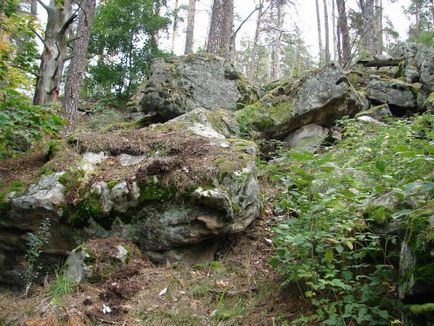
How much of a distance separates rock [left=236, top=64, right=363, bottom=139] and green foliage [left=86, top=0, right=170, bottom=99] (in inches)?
291

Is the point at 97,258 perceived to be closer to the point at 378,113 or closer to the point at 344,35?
the point at 378,113

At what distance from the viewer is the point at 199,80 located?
7.87 m

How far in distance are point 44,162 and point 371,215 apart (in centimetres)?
432

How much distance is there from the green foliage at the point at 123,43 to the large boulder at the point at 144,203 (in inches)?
370

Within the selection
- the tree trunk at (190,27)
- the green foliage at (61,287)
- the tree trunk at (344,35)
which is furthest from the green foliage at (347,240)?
the tree trunk at (190,27)

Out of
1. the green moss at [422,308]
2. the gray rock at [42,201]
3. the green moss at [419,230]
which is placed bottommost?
the green moss at [422,308]

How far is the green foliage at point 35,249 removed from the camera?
4.08 metres

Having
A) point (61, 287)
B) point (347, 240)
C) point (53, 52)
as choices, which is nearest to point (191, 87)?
point (53, 52)

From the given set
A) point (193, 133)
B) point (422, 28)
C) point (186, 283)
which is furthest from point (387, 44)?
point (186, 283)

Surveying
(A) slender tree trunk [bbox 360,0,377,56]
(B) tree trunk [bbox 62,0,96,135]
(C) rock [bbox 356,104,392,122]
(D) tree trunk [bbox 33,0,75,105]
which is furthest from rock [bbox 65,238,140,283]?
(A) slender tree trunk [bbox 360,0,377,56]

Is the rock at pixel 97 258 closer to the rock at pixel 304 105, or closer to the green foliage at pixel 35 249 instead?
the green foliage at pixel 35 249

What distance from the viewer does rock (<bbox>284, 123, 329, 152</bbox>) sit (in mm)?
7243

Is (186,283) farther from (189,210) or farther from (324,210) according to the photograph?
(324,210)

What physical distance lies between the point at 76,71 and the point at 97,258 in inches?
236
